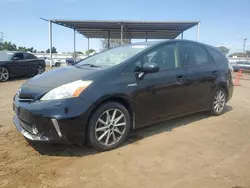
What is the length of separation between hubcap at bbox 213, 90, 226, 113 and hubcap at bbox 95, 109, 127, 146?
2.67 m

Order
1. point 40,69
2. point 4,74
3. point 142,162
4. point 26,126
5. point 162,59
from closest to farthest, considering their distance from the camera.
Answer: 1. point 142,162
2. point 26,126
3. point 162,59
4. point 4,74
5. point 40,69

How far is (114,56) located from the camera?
443 cm

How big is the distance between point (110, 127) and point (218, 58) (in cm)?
325

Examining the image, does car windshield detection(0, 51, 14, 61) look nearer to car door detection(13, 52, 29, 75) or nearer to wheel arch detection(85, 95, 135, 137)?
car door detection(13, 52, 29, 75)

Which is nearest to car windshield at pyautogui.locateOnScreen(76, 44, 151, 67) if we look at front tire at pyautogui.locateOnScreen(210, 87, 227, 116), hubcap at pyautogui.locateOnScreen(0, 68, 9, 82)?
front tire at pyautogui.locateOnScreen(210, 87, 227, 116)

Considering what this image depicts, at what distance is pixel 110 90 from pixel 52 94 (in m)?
0.76

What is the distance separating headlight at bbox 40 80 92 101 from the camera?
10.9 ft

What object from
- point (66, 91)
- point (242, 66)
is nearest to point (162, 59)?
point (66, 91)

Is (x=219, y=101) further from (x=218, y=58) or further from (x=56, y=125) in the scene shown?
(x=56, y=125)

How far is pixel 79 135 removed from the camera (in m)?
3.35

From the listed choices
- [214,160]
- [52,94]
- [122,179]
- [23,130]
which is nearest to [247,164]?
[214,160]

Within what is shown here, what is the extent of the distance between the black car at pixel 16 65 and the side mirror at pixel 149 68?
9.74 meters

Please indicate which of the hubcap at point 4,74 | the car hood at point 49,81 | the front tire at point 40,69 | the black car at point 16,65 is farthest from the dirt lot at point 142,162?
the front tire at point 40,69

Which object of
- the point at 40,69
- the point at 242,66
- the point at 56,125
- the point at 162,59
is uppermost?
the point at 162,59
